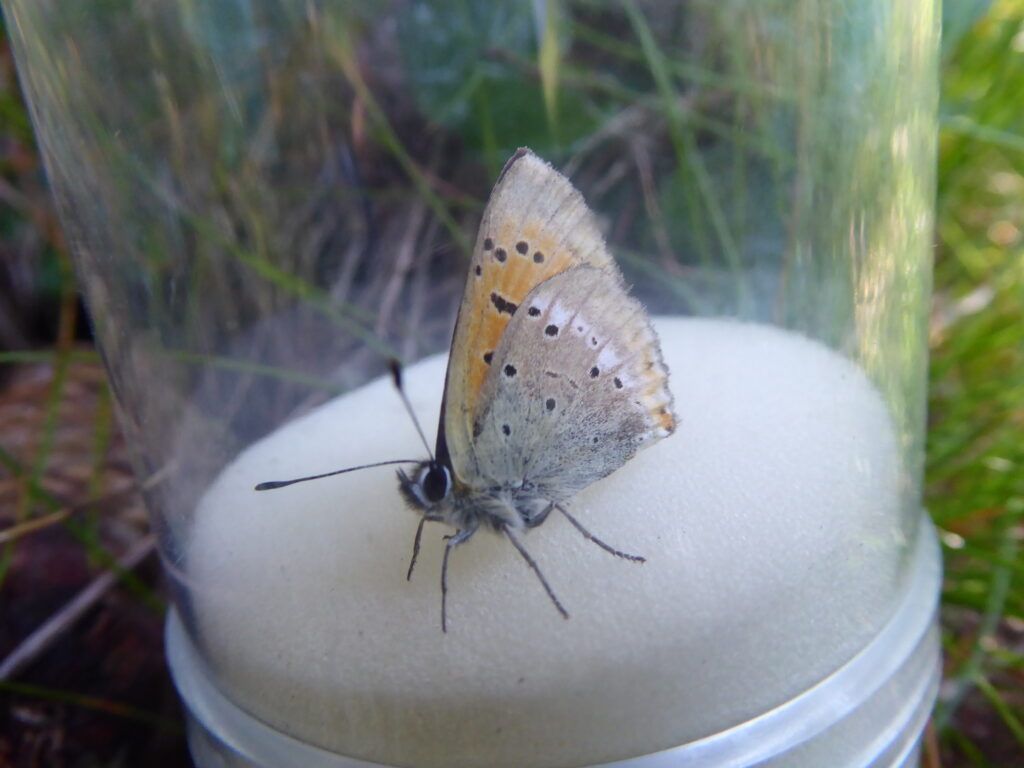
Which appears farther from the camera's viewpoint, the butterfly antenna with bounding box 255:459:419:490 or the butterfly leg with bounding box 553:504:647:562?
the butterfly antenna with bounding box 255:459:419:490

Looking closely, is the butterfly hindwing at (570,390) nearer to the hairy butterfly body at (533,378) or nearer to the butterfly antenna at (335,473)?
the hairy butterfly body at (533,378)

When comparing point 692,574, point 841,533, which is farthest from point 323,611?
point 841,533

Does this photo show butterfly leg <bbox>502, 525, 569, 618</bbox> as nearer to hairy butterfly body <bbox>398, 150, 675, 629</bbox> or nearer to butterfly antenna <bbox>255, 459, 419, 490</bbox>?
hairy butterfly body <bbox>398, 150, 675, 629</bbox>

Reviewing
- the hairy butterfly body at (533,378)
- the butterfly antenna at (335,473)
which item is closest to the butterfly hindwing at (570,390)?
the hairy butterfly body at (533,378)

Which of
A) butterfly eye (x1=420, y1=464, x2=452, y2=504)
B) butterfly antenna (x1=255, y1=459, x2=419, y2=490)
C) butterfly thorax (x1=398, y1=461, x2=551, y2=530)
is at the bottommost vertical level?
butterfly antenna (x1=255, y1=459, x2=419, y2=490)

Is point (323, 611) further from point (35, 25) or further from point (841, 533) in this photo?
point (35, 25)

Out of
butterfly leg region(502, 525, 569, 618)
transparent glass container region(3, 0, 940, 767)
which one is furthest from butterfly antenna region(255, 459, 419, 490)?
butterfly leg region(502, 525, 569, 618)

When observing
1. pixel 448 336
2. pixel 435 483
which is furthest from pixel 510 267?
pixel 448 336
